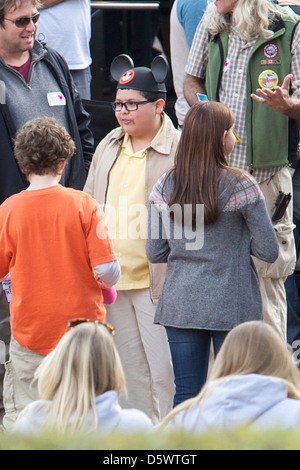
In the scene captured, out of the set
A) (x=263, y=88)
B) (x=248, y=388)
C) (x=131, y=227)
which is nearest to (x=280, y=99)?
(x=263, y=88)

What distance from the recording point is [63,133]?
3.74 meters

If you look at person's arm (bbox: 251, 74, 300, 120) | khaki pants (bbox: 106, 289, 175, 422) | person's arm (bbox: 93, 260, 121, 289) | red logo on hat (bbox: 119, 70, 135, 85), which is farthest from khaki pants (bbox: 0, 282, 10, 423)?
person's arm (bbox: 251, 74, 300, 120)

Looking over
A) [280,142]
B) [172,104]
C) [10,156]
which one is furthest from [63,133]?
[172,104]

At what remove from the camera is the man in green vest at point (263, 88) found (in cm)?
444

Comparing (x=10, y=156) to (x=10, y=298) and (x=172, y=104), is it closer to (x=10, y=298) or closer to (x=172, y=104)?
(x=10, y=298)

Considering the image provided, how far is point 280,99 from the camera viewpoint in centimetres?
419

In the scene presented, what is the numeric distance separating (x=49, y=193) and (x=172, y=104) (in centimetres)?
254

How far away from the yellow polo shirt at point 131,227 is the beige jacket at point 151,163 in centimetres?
5

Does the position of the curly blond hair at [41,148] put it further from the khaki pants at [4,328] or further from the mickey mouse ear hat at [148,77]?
the khaki pants at [4,328]

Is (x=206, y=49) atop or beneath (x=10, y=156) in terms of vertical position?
atop

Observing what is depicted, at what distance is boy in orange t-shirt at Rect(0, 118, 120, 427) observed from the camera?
3607 mm

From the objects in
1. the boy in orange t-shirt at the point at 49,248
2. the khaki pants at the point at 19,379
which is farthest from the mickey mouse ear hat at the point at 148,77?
the khaki pants at the point at 19,379

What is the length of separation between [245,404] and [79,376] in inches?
22.3

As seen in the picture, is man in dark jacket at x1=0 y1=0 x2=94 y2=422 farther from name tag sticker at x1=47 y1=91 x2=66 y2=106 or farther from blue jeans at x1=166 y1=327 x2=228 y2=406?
blue jeans at x1=166 y1=327 x2=228 y2=406
